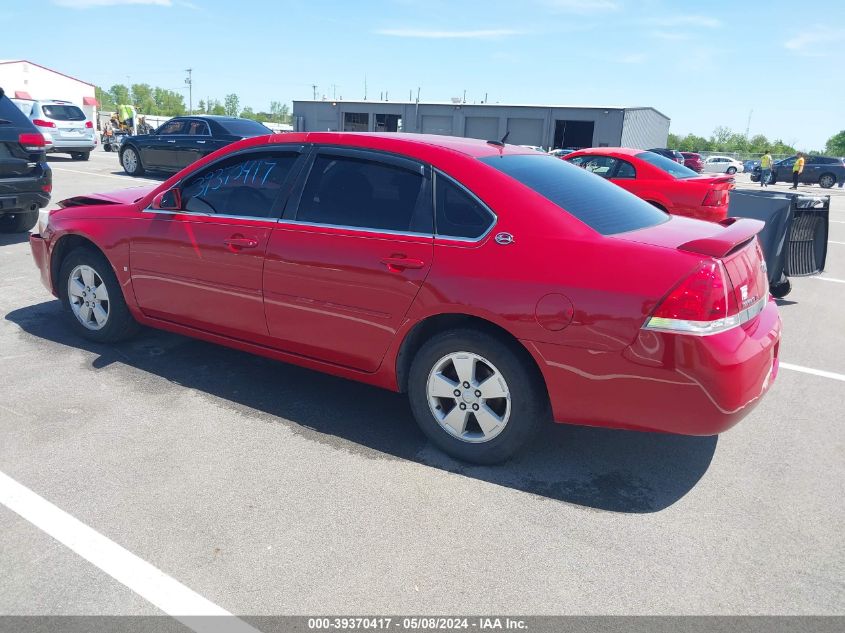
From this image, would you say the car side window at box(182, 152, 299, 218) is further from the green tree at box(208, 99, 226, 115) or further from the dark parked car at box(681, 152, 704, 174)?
the green tree at box(208, 99, 226, 115)

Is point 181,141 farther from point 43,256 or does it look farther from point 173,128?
point 43,256

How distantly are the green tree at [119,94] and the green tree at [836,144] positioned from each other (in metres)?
156

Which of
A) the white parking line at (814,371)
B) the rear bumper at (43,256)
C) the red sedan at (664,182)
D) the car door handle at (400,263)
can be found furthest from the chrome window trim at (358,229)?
the red sedan at (664,182)

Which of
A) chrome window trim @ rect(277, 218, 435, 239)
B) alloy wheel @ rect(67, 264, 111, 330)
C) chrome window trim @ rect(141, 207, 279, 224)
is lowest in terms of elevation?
alloy wheel @ rect(67, 264, 111, 330)

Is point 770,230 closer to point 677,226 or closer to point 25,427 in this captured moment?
point 677,226

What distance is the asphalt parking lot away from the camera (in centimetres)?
251

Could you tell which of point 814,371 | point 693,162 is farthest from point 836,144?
point 814,371

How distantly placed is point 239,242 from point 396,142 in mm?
1129

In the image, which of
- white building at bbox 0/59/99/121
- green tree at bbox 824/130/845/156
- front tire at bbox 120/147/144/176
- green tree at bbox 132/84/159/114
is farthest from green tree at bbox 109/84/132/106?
front tire at bbox 120/147/144/176

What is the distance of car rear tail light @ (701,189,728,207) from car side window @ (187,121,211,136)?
10742mm

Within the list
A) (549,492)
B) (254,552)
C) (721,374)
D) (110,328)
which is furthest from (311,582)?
(110,328)

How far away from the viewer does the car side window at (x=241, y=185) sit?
4019mm

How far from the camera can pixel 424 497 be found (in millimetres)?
3158

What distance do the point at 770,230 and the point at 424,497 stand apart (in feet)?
18.8
